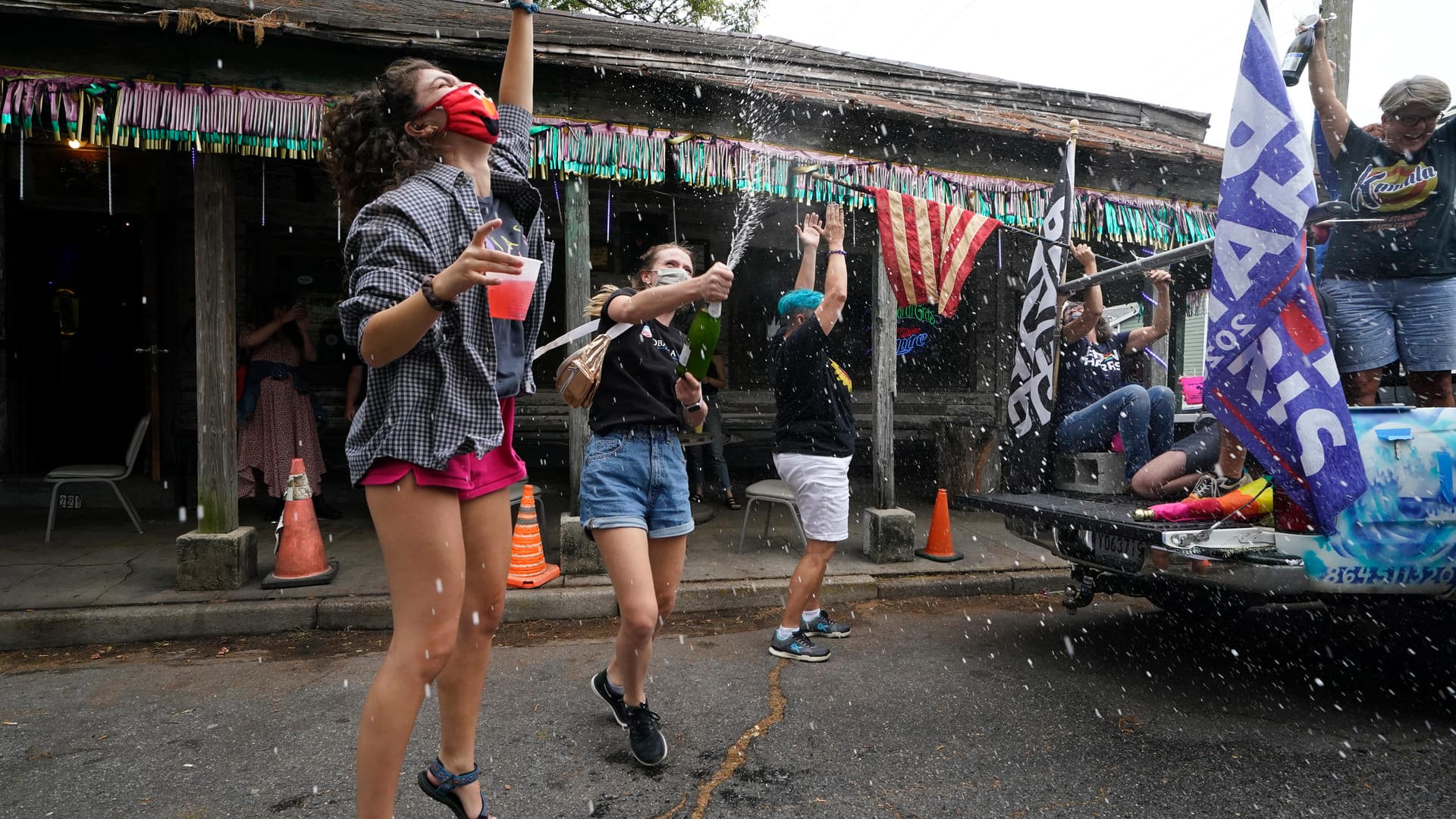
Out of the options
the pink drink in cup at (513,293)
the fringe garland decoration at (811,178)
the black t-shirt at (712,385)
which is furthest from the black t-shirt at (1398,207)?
the black t-shirt at (712,385)

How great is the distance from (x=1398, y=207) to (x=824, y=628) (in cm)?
352

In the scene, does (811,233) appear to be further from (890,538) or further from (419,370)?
(890,538)

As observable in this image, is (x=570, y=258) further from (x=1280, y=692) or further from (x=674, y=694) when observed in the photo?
(x=1280, y=692)

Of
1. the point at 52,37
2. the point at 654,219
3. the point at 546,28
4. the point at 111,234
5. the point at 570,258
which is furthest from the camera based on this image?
the point at 654,219

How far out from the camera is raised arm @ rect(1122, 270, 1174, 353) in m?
4.57

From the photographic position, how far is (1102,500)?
14.1 ft

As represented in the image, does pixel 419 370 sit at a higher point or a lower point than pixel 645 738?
higher

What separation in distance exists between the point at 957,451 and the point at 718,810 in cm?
655

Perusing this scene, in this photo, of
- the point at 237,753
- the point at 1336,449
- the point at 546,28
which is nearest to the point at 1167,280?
the point at 1336,449

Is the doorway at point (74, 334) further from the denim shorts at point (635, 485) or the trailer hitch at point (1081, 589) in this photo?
the trailer hitch at point (1081, 589)

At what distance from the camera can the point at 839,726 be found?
3295 mm

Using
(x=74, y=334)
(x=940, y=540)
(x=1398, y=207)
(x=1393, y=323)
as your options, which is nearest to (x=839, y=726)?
(x=940, y=540)

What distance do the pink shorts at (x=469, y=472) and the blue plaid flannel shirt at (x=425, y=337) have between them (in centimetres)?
3

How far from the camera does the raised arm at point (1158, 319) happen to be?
4.57 m
